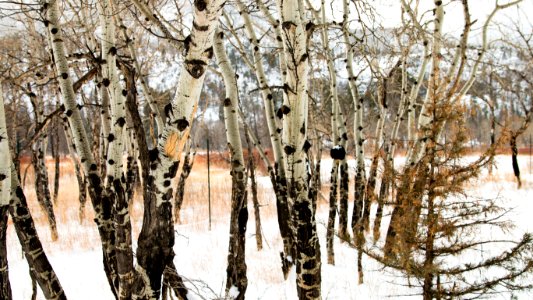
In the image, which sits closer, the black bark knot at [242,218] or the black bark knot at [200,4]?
the black bark knot at [200,4]

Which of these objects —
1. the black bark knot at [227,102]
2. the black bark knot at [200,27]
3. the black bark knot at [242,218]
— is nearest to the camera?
the black bark knot at [200,27]

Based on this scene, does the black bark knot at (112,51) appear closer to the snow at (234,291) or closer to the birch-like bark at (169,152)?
the birch-like bark at (169,152)

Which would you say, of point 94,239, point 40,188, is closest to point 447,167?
point 94,239

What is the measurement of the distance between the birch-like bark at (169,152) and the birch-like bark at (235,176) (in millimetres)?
1801

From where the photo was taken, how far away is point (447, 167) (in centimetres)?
406

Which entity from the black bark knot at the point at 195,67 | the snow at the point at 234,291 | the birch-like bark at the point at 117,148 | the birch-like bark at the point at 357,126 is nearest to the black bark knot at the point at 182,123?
the black bark knot at the point at 195,67

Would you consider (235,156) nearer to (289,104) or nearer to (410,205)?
(289,104)

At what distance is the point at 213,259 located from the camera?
27.1ft

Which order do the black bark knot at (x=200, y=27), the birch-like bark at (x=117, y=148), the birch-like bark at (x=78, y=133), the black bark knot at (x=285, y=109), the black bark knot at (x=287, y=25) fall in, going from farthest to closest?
the birch-like bark at (x=78, y=133), the birch-like bark at (x=117, y=148), the black bark knot at (x=285, y=109), the black bark knot at (x=287, y=25), the black bark knot at (x=200, y=27)

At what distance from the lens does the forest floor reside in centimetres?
592

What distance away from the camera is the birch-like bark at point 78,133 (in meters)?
4.45

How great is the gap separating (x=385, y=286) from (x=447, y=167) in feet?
8.52

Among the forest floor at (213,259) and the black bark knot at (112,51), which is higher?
the black bark knot at (112,51)

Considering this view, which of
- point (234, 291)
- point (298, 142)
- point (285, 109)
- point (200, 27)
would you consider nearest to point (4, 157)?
point (200, 27)
